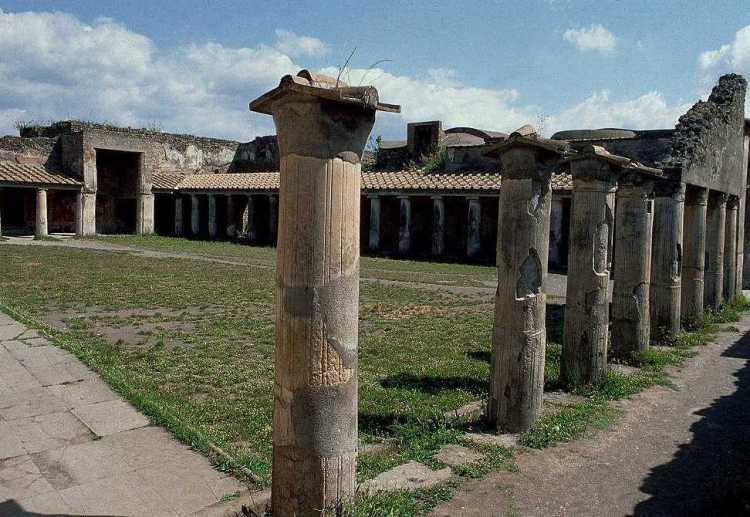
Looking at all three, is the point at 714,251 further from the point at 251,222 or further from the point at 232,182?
the point at 232,182

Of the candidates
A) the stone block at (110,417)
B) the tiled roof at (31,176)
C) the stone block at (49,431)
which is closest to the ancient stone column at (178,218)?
the tiled roof at (31,176)

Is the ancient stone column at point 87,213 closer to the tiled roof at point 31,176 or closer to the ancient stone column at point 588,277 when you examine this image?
the tiled roof at point 31,176

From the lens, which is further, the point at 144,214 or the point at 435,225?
the point at 144,214

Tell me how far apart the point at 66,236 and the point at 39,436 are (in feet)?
72.5

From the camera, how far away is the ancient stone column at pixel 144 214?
2672 cm

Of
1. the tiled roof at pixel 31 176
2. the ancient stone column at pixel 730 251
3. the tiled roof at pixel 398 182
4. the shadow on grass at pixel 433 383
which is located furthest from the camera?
the tiled roof at pixel 31 176

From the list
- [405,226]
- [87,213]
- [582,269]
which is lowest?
[582,269]

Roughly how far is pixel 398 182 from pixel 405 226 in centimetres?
166

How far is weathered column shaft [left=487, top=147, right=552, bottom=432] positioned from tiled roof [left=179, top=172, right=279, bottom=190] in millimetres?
18959

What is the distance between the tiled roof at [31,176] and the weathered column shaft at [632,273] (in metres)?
21.1

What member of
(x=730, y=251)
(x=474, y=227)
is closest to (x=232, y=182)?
(x=474, y=227)

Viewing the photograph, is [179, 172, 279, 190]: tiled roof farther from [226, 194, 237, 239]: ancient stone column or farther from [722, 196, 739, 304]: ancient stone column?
[722, 196, 739, 304]: ancient stone column

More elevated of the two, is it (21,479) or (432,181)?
(432,181)

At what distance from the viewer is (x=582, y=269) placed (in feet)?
19.2
